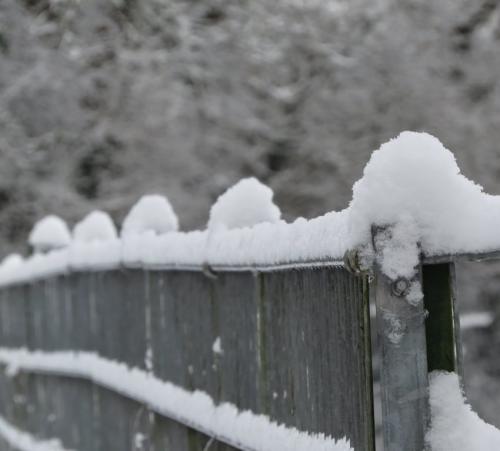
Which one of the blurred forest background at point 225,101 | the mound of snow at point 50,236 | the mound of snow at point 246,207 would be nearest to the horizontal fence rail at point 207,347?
the mound of snow at point 246,207

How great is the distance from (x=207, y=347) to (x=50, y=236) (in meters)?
4.12

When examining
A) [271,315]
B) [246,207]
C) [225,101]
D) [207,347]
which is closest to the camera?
[271,315]

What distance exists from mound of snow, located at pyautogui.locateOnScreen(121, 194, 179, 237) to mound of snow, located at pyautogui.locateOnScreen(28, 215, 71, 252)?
2.45 m

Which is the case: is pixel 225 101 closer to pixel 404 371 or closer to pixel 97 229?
pixel 97 229

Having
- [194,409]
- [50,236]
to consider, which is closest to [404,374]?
[194,409]

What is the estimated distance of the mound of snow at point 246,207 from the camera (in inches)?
147

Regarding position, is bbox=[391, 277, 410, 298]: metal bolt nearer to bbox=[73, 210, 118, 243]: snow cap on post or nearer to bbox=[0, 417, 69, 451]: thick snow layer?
bbox=[73, 210, 118, 243]: snow cap on post

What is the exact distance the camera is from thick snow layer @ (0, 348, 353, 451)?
121 inches

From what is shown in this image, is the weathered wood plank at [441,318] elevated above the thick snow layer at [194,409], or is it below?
above

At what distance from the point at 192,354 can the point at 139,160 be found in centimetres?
1432

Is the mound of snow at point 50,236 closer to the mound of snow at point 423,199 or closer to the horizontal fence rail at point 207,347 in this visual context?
the horizontal fence rail at point 207,347

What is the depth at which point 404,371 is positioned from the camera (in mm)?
2273

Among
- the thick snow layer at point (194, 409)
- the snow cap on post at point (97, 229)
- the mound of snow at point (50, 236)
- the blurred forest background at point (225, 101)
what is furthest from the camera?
the blurred forest background at point (225, 101)

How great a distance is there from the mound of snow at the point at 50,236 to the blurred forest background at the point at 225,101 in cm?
942
